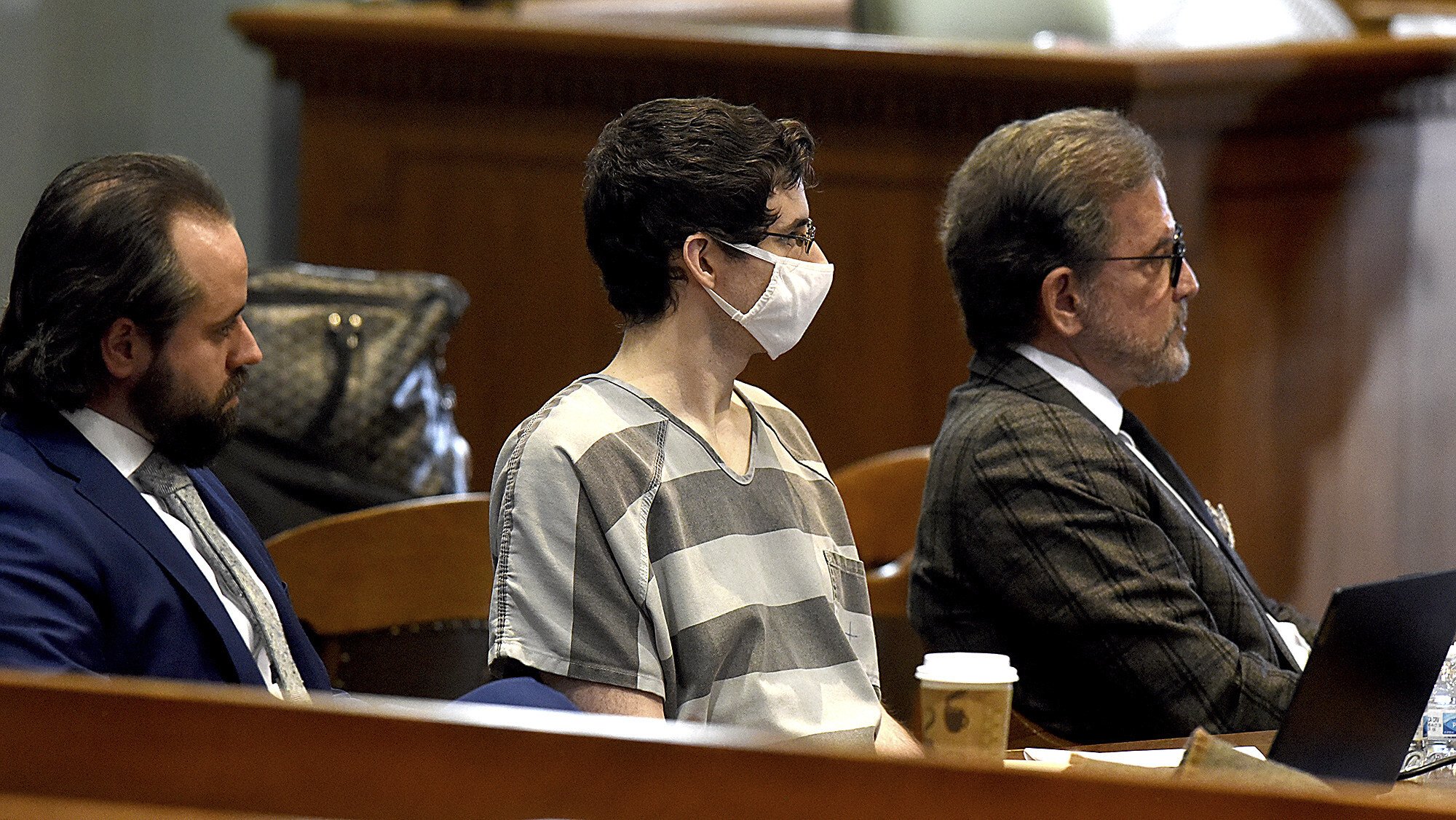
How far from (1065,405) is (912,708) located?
2.38ft

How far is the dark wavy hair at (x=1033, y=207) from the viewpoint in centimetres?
218

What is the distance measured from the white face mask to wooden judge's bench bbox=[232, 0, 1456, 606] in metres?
1.48

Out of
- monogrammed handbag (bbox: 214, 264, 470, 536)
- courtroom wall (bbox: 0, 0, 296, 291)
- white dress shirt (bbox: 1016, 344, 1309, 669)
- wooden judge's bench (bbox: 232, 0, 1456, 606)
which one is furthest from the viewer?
courtroom wall (bbox: 0, 0, 296, 291)

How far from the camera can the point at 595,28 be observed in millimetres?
3441

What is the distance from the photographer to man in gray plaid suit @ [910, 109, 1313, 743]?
1966mm

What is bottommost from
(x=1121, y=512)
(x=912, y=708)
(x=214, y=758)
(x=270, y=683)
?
(x=912, y=708)

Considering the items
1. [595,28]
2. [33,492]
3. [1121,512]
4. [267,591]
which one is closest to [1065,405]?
[1121,512]

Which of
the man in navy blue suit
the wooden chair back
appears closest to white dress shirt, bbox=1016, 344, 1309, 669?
the wooden chair back

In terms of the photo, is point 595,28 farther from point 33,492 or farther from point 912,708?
point 33,492

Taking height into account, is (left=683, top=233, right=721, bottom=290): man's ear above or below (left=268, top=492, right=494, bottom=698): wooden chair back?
above

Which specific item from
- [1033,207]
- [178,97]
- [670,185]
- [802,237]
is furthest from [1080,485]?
[178,97]

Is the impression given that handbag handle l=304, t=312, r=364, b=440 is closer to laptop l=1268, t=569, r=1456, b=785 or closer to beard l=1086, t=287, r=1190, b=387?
beard l=1086, t=287, r=1190, b=387

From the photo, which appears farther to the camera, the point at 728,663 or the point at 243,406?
the point at 243,406

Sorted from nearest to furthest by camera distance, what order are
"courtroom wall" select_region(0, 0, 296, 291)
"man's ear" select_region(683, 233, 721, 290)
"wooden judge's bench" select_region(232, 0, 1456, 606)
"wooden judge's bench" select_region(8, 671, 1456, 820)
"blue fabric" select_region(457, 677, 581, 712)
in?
1. "wooden judge's bench" select_region(8, 671, 1456, 820)
2. "blue fabric" select_region(457, 677, 581, 712)
3. "man's ear" select_region(683, 233, 721, 290)
4. "wooden judge's bench" select_region(232, 0, 1456, 606)
5. "courtroom wall" select_region(0, 0, 296, 291)
